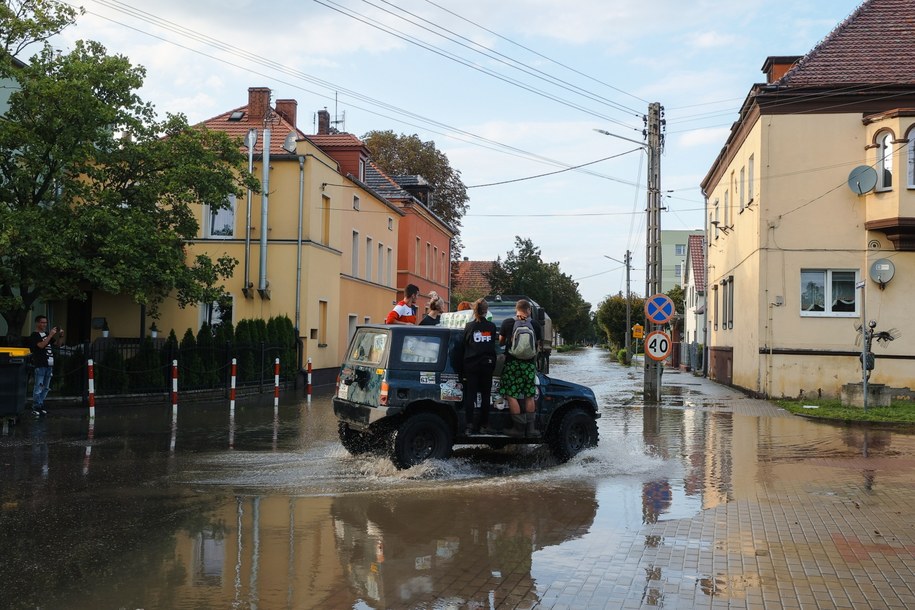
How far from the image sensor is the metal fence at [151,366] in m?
17.6

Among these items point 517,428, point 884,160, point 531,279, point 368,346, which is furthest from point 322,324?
point 531,279

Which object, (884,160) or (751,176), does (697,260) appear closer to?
(751,176)

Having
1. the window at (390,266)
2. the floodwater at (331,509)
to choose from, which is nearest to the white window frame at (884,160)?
the floodwater at (331,509)

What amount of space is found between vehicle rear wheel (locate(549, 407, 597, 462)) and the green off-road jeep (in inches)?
0.5

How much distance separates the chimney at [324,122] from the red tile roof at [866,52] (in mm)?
28139

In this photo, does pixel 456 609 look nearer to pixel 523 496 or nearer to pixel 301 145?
pixel 523 496

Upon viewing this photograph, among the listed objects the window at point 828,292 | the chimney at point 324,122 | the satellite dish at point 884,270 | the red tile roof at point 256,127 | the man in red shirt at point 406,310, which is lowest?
the man in red shirt at point 406,310

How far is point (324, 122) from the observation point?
4631 cm

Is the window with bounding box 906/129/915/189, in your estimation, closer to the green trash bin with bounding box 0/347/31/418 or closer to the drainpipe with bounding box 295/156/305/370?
the drainpipe with bounding box 295/156/305/370

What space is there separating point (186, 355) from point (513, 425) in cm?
1216

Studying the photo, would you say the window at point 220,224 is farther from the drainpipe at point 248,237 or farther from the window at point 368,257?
the window at point 368,257

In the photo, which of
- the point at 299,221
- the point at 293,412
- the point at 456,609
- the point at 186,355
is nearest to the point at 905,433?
the point at 293,412

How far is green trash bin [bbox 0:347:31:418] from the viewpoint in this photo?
13.3 m

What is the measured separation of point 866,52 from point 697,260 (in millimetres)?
23561
